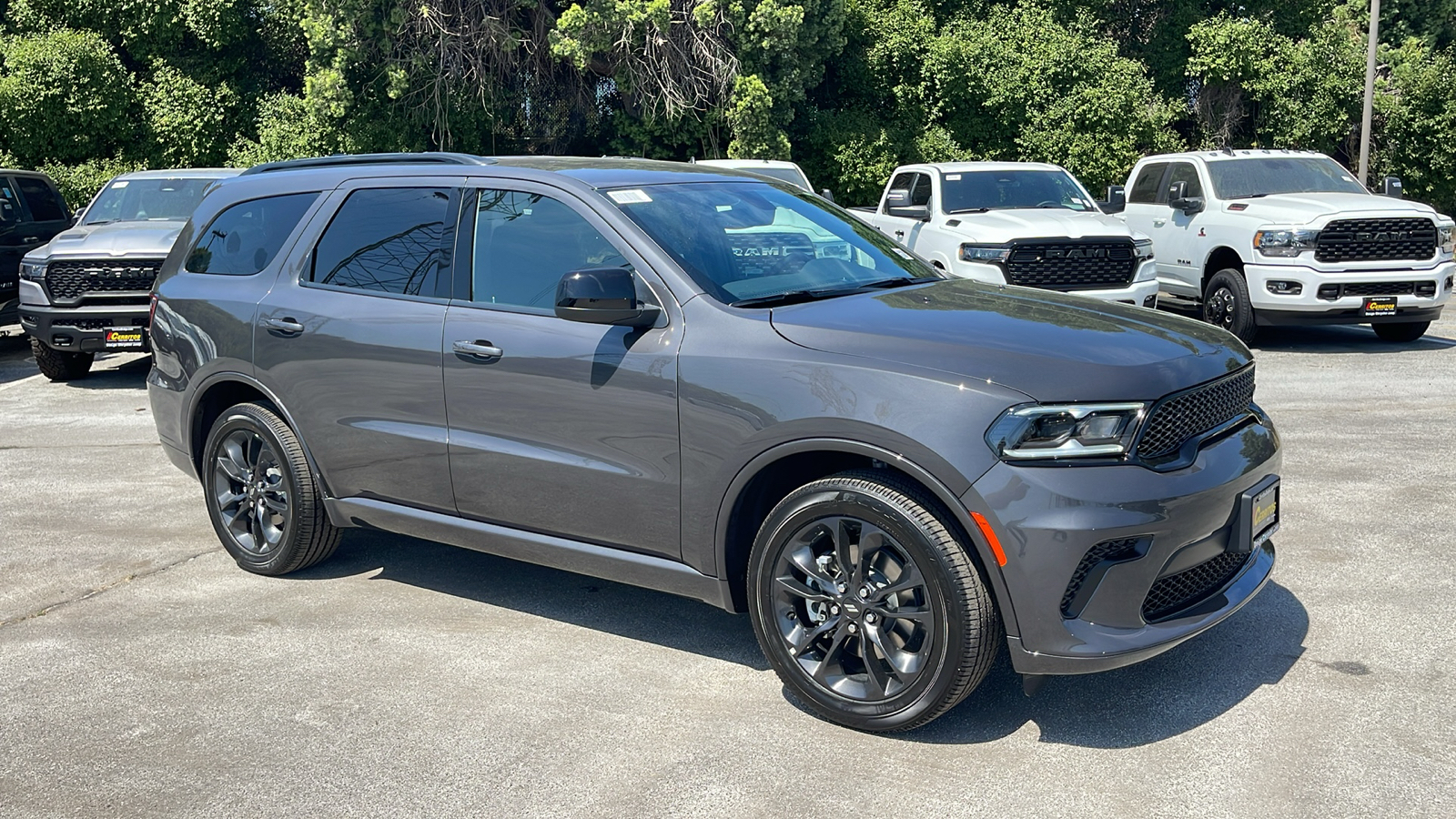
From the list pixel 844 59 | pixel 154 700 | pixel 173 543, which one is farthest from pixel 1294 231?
pixel 844 59

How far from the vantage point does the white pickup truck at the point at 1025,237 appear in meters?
12.0

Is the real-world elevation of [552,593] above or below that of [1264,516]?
below

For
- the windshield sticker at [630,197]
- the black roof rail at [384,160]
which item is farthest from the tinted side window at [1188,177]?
→ the windshield sticker at [630,197]

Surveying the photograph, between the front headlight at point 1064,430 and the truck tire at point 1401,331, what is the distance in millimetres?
10588

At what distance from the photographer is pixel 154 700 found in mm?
4535

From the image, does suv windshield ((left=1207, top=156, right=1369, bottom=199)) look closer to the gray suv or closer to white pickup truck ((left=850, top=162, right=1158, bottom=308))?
white pickup truck ((left=850, top=162, right=1158, bottom=308))

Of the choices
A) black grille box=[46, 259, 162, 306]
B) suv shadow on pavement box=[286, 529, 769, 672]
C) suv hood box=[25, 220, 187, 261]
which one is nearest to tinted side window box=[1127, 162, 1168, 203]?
suv hood box=[25, 220, 187, 261]

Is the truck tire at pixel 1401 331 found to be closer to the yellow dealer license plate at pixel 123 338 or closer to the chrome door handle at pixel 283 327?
the chrome door handle at pixel 283 327

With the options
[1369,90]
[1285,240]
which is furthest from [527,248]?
[1369,90]

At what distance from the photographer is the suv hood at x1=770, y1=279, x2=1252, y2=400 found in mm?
3869

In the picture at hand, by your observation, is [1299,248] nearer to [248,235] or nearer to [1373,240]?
[1373,240]

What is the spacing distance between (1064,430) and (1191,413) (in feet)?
1.73

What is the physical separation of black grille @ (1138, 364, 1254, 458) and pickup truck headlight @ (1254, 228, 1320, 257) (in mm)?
8560

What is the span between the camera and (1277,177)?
13477 millimetres
